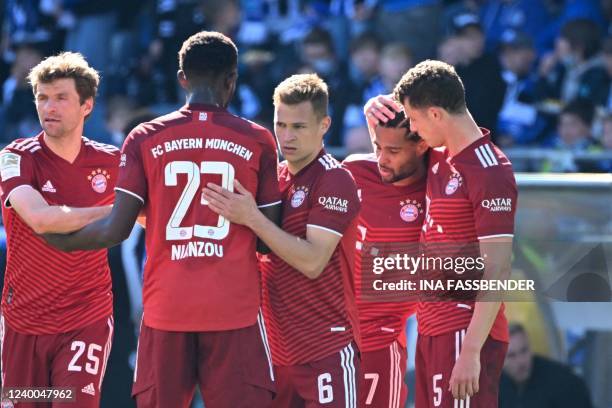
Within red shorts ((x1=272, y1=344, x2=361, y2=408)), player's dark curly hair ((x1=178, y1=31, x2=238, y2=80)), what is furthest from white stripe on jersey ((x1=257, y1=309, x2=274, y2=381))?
player's dark curly hair ((x1=178, y1=31, x2=238, y2=80))

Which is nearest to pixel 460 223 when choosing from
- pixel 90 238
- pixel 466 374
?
pixel 466 374

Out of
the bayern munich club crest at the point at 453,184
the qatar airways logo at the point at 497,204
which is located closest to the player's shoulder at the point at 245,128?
the bayern munich club crest at the point at 453,184

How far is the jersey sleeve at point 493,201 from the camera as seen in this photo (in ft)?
20.0

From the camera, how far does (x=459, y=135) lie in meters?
6.32

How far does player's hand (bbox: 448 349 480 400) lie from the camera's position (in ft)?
20.0

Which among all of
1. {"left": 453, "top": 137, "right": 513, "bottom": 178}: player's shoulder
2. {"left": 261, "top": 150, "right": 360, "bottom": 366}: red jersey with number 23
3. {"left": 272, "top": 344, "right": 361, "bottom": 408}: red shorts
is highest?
{"left": 453, "top": 137, "right": 513, "bottom": 178}: player's shoulder

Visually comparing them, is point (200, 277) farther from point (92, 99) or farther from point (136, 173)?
point (92, 99)

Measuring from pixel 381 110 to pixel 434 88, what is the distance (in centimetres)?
51

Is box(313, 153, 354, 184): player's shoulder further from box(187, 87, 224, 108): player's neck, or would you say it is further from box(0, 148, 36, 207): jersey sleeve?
box(0, 148, 36, 207): jersey sleeve

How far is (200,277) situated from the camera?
5.90m

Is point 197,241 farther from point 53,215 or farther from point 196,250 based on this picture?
point 53,215

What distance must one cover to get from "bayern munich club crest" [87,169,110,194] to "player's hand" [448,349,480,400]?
7.17 ft

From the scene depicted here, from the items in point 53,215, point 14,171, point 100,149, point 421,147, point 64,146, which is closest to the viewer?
point 53,215

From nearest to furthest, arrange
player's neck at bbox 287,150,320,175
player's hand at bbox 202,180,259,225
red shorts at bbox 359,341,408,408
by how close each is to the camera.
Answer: player's hand at bbox 202,180,259,225 < player's neck at bbox 287,150,320,175 < red shorts at bbox 359,341,408,408
